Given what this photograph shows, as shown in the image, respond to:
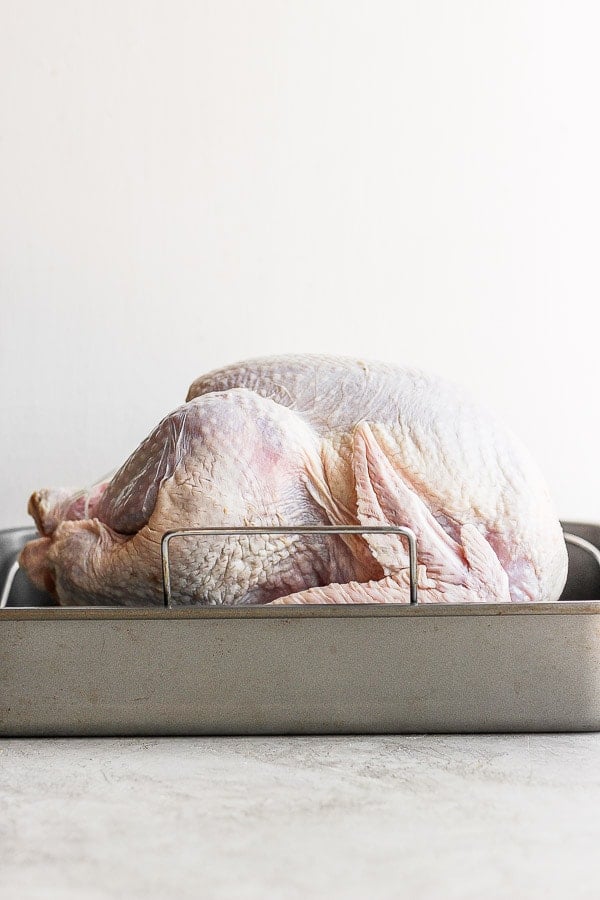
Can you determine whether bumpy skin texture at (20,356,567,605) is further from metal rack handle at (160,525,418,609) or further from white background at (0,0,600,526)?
white background at (0,0,600,526)

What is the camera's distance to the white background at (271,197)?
5.76 feet

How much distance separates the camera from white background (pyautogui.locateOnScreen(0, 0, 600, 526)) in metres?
1.76

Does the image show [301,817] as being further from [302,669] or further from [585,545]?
[585,545]

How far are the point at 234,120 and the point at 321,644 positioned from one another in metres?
1.16

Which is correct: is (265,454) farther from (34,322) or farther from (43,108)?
(43,108)

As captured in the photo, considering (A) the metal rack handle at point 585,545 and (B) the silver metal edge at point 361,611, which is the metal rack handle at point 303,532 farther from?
(A) the metal rack handle at point 585,545

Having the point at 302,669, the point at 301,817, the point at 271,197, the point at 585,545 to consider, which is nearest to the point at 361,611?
the point at 302,669

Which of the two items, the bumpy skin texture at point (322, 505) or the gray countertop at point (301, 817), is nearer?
the gray countertop at point (301, 817)

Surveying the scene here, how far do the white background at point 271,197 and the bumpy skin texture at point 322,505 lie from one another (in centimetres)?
69

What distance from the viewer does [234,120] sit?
1765mm

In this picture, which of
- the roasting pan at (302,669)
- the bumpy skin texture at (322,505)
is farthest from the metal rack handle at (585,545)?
the roasting pan at (302,669)

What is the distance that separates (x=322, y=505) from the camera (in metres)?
1.09

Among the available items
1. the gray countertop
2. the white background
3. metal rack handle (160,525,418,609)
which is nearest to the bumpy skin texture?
metal rack handle (160,525,418,609)

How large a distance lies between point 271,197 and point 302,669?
108 cm
